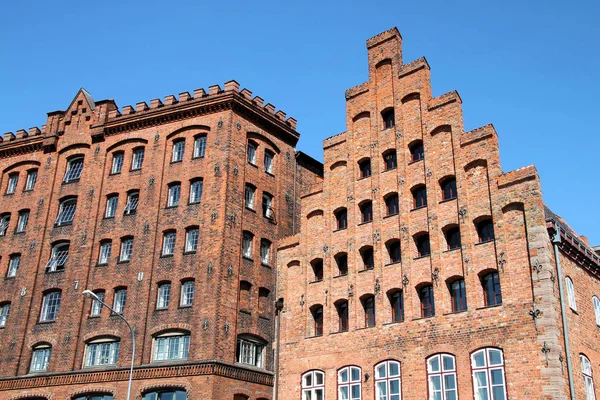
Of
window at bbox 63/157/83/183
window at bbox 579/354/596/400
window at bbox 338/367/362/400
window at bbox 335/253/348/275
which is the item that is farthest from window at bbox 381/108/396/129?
window at bbox 63/157/83/183

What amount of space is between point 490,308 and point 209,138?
18.0 m

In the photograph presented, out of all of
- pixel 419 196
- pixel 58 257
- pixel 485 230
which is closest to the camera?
pixel 485 230

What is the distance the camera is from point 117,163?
1613 inches

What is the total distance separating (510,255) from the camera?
92.6ft

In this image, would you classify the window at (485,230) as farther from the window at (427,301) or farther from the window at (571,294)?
the window at (571,294)

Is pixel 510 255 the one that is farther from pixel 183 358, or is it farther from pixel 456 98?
pixel 183 358

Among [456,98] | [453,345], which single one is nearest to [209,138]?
[456,98]

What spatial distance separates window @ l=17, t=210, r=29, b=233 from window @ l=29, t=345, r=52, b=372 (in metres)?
8.22

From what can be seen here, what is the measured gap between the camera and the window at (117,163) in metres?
40.6

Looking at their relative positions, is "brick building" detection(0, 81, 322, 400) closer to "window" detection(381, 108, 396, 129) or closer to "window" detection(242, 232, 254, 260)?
"window" detection(242, 232, 254, 260)

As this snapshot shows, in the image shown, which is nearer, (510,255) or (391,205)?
(510,255)

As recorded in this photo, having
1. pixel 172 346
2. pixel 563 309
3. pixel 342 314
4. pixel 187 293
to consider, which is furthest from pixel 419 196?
pixel 172 346

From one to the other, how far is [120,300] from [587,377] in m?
23.0

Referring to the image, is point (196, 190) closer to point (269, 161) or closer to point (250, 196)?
point (250, 196)
